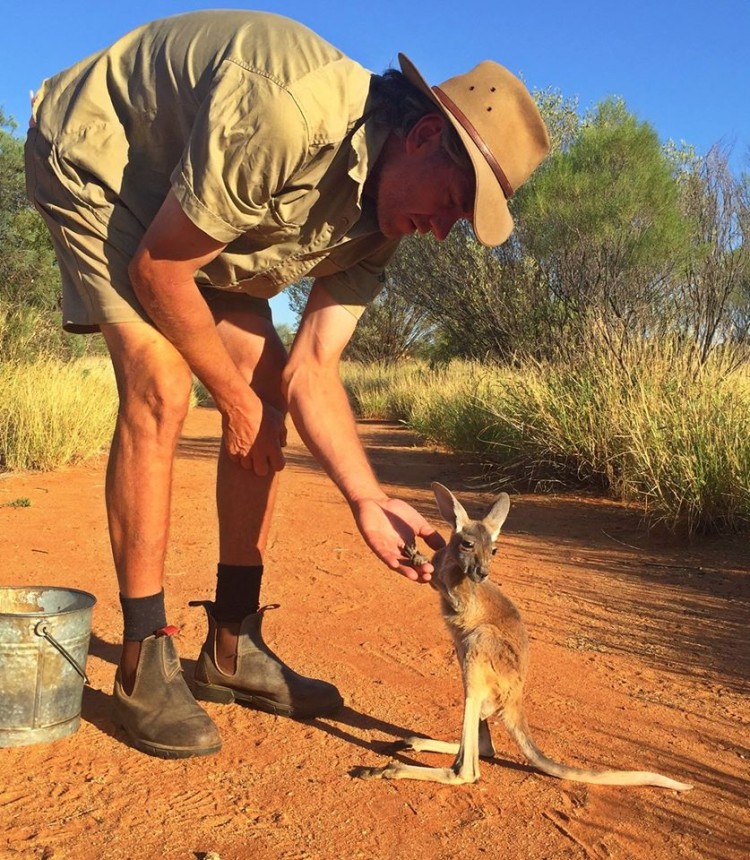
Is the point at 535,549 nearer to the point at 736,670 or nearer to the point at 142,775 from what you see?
the point at 736,670

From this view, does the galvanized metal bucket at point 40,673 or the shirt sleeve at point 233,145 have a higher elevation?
the shirt sleeve at point 233,145

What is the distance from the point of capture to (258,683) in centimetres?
309

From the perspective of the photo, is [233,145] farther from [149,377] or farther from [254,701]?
[254,701]

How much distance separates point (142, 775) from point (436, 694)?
1137 millimetres

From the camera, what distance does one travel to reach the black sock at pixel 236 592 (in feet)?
10.4

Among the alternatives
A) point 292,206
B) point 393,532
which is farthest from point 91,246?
point 393,532

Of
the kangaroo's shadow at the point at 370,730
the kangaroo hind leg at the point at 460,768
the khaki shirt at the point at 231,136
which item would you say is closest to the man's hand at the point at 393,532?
the kangaroo hind leg at the point at 460,768

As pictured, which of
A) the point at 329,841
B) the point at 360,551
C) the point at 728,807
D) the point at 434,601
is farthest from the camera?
the point at 360,551

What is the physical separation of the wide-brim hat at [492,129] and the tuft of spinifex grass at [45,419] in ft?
21.5

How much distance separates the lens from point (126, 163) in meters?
2.78

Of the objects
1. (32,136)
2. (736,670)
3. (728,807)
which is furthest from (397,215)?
(736,670)

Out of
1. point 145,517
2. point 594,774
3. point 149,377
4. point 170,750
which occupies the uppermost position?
point 149,377

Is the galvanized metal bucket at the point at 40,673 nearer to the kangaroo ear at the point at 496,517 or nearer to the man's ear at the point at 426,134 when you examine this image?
the kangaroo ear at the point at 496,517

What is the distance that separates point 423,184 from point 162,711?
188 centimetres
